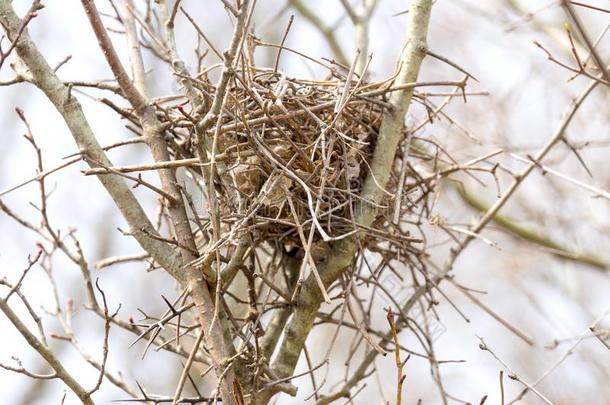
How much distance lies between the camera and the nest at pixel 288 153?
7.12 ft

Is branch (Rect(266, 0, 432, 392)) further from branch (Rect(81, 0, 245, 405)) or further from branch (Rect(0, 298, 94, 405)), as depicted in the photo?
branch (Rect(0, 298, 94, 405))

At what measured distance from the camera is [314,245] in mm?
2502

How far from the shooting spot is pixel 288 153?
2344 millimetres

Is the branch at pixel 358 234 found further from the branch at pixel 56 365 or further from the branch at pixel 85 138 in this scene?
the branch at pixel 56 365

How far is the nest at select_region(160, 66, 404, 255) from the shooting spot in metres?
2.17

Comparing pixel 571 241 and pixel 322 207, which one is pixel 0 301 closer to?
pixel 322 207

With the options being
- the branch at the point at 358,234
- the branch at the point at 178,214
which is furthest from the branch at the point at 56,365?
the branch at the point at 358,234

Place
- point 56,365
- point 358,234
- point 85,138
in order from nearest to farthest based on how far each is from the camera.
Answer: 1. point 56,365
2. point 85,138
3. point 358,234

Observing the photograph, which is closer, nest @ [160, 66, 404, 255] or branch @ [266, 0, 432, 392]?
nest @ [160, 66, 404, 255]

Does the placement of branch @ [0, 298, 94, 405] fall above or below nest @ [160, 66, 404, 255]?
below

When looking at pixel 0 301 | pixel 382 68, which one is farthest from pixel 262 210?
pixel 382 68

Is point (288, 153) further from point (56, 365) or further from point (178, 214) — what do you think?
point (56, 365)

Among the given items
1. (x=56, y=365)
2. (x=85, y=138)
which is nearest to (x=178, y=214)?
(x=85, y=138)

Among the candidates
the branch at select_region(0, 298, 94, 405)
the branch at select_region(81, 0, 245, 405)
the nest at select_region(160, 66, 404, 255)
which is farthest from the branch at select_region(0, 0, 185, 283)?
the branch at select_region(0, 298, 94, 405)
